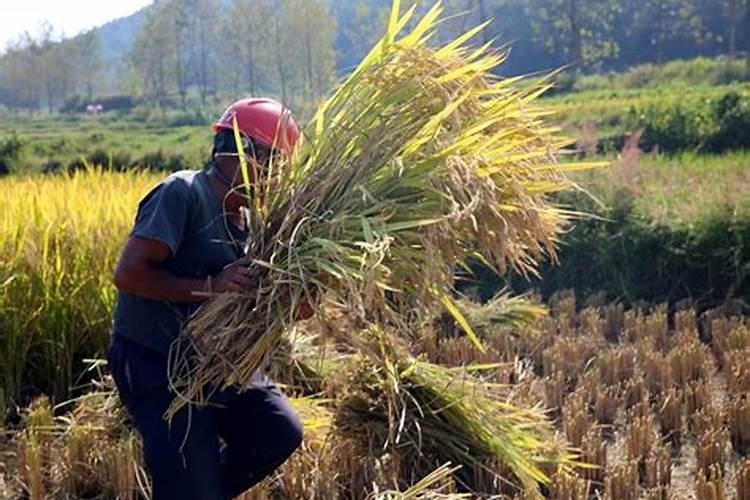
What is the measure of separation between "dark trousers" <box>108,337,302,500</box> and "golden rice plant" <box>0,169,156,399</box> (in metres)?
2.04

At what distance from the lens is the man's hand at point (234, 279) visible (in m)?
2.46

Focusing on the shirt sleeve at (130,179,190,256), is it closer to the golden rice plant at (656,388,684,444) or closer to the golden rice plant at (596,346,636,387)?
the golden rice plant at (656,388,684,444)

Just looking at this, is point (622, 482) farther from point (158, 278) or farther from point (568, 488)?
point (158, 278)

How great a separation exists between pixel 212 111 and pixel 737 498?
133 feet

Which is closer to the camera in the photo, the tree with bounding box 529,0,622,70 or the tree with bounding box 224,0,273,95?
the tree with bounding box 529,0,622,70

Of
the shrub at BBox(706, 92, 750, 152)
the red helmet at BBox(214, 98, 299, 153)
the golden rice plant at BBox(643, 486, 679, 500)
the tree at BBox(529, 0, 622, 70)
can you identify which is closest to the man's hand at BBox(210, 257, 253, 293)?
the red helmet at BBox(214, 98, 299, 153)

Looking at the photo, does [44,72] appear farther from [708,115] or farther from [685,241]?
[685,241]

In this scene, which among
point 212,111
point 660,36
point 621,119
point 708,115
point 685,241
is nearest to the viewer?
point 685,241

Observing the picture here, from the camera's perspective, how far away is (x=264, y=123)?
274 cm

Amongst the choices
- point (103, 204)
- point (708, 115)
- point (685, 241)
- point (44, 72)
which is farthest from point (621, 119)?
point (44, 72)

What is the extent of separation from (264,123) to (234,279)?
524 millimetres

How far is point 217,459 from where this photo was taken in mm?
2676

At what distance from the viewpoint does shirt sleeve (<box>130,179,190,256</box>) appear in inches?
97.6

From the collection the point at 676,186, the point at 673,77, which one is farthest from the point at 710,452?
the point at 673,77
